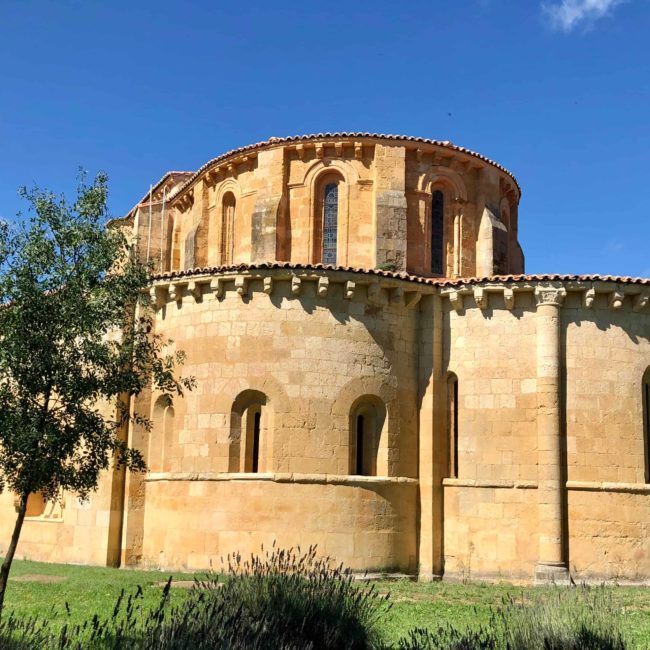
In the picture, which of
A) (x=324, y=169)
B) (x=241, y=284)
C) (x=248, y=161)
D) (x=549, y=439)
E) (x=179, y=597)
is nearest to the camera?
(x=179, y=597)

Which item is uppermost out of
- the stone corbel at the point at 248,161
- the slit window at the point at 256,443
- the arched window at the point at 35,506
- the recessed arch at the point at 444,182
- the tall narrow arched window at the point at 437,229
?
the stone corbel at the point at 248,161

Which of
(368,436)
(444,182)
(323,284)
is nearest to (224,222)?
(444,182)

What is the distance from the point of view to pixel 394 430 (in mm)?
19047

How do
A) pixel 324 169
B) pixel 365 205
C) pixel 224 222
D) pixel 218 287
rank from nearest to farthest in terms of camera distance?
pixel 218 287 → pixel 365 205 → pixel 324 169 → pixel 224 222

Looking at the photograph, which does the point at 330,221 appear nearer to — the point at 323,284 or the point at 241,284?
the point at 323,284

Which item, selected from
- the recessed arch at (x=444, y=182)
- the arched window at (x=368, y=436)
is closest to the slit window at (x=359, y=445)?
the arched window at (x=368, y=436)

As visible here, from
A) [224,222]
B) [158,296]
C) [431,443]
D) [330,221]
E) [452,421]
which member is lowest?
[431,443]

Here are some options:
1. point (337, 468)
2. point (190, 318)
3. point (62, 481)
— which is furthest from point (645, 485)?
point (62, 481)

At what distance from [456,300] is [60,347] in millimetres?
10520

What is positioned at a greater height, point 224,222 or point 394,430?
point 224,222

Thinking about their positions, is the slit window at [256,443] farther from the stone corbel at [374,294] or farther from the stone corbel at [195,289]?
the stone corbel at [374,294]

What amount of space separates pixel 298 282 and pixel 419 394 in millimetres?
3959

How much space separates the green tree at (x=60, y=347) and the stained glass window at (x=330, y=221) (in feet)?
35.0

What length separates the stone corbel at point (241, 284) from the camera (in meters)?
18.7
